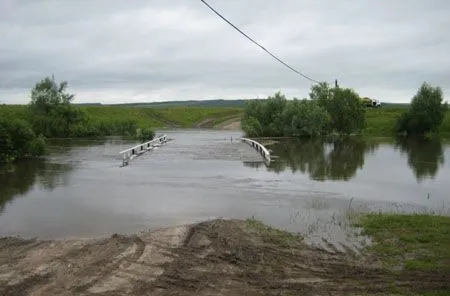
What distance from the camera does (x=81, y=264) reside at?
1034 centimetres

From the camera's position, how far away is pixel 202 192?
2114cm

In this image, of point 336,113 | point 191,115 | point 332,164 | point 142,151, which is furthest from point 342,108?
point 191,115

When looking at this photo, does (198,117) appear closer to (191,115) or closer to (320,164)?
(191,115)

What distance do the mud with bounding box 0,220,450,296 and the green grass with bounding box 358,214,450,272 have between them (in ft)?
1.85

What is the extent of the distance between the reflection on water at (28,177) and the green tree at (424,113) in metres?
57.8

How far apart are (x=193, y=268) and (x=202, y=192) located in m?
11.0

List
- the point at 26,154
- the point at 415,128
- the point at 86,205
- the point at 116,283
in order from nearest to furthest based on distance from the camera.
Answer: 1. the point at 116,283
2. the point at 86,205
3. the point at 26,154
4. the point at 415,128

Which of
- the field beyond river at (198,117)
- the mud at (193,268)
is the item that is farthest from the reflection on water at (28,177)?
the field beyond river at (198,117)

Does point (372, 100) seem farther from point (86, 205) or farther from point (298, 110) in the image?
point (86, 205)

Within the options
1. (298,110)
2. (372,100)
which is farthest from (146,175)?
(372,100)

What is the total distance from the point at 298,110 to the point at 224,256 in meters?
59.3

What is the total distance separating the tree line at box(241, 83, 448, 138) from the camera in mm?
70625

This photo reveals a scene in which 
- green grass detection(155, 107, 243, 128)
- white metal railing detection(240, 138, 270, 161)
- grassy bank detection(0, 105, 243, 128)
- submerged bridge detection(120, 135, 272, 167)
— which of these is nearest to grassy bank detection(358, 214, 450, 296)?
submerged bridge detection(120, 135, 272, 167)

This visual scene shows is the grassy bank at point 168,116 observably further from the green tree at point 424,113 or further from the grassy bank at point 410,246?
the grassy bank at point 410,246
